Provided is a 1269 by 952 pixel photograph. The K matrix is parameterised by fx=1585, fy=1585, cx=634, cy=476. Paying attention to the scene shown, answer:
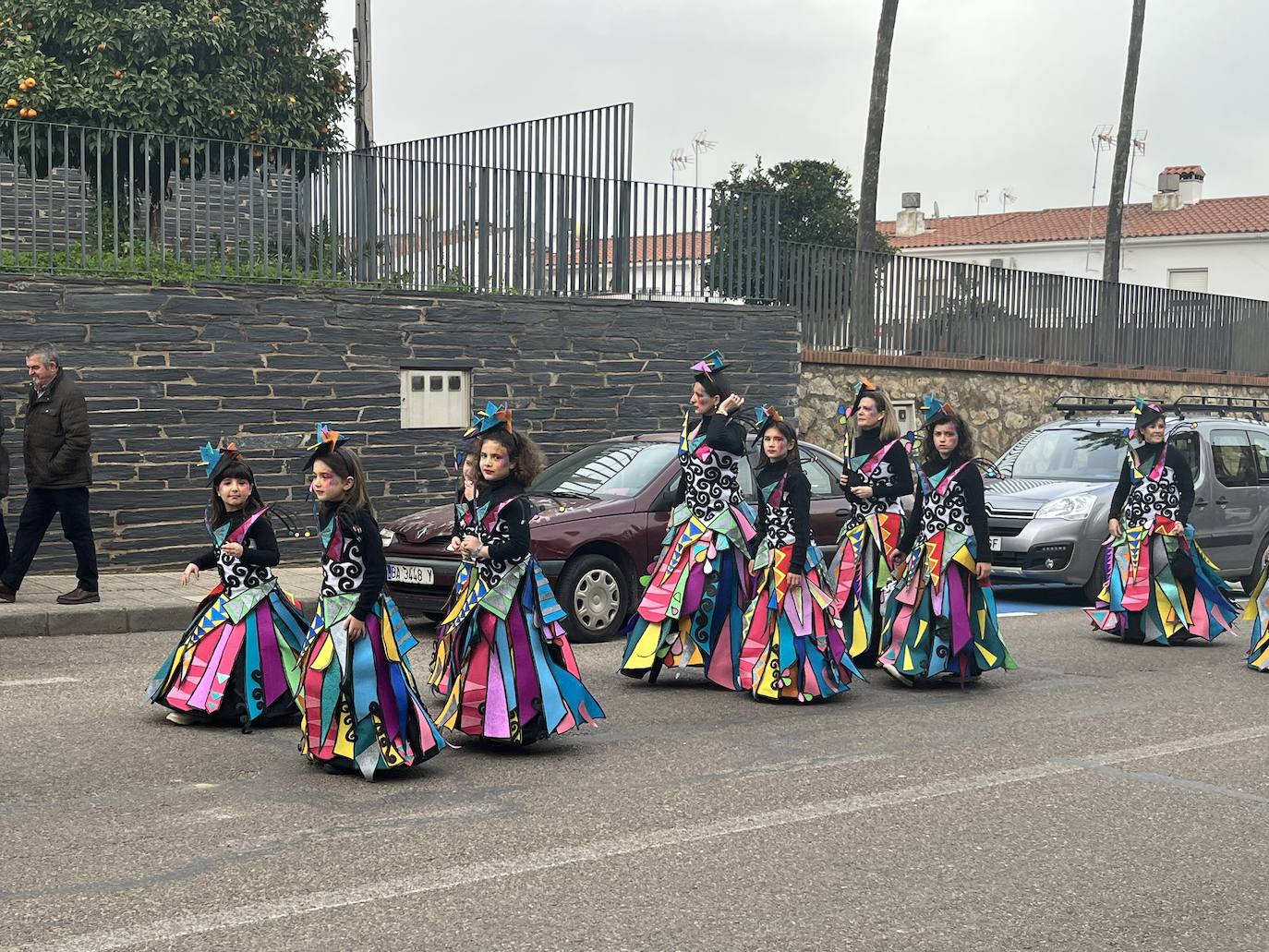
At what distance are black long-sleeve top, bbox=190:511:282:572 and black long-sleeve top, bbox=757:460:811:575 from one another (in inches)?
108

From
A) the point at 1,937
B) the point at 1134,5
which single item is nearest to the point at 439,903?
the point at 1,937

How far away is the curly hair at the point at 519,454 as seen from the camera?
7.07 metres

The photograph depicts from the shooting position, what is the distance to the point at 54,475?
11102 mm

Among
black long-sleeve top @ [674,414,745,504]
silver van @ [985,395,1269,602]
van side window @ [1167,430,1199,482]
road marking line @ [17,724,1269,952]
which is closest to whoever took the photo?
road marking line @ [17,724,1269,952]

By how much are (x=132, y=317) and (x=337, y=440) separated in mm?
7666

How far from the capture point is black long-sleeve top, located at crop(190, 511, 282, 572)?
7.39 meters

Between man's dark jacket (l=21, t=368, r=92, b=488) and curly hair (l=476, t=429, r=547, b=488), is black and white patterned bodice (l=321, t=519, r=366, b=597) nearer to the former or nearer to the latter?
curly hair (l=476, t=429, r=547, b=488)

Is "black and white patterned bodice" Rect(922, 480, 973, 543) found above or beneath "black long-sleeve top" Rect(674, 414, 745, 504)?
beneath

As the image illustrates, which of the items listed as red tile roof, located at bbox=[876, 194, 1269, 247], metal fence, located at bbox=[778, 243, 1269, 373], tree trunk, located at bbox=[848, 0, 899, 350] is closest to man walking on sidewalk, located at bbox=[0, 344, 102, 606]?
metal fence, located at bbox=[778, 243, 1269, 373]

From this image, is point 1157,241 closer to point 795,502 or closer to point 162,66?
point 162,66

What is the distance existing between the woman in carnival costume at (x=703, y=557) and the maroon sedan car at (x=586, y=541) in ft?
6.42

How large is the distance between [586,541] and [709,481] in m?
2.24

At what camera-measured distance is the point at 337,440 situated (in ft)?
22.1

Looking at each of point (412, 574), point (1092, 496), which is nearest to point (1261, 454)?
point (1092, 496)
